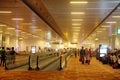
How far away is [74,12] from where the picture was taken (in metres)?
18.5

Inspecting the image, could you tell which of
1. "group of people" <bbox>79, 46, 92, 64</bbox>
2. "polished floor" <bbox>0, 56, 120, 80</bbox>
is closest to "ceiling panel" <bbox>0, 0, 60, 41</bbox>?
"polished floor" <bbox>0, 56, 120, 80</bbox>

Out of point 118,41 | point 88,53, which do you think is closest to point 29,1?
point 88,53

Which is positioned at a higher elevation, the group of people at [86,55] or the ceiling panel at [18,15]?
the ceiling panel at [18,15]

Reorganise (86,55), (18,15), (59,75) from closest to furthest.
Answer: (59,75) → (18,15) → (86,55)

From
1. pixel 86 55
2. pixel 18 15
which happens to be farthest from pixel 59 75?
pixel 86 55

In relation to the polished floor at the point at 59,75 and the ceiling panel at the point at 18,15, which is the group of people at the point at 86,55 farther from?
the polished floor at the point at 59,75

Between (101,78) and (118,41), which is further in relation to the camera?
(118,41)

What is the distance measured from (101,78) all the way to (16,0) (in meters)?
6.22

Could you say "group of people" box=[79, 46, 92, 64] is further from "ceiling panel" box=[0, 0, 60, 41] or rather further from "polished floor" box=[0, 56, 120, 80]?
"polished floor" box=[0, 56, 120, 80]

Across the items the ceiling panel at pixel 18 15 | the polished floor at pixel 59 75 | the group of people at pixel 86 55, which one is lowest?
Result: the polished floor at pixel 59 75

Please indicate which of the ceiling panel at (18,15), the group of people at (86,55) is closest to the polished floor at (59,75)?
the ceiling panel at (18,15)

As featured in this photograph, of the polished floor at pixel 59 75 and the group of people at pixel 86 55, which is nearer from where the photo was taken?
the polished floor at pixel 59 75

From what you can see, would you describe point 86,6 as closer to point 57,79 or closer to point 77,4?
point 77,4

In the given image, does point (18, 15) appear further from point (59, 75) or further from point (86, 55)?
point (86, 55)
